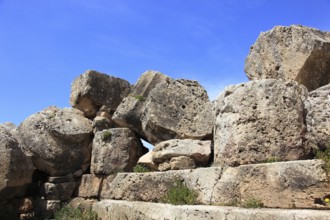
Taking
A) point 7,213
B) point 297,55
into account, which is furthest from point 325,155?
point 7,213

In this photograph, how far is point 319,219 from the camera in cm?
373

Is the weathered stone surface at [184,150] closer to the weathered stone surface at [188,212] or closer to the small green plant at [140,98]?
the weathered stone surface at [188,212]

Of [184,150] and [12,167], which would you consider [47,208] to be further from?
[184,150]

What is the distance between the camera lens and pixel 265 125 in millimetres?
5035

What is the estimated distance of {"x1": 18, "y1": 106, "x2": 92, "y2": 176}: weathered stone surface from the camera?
9.13 meters

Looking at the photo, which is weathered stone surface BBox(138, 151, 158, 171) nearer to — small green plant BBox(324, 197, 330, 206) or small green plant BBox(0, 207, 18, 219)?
small green plant BBox(324, 197, 330, 206)

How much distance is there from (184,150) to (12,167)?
422 centimetres

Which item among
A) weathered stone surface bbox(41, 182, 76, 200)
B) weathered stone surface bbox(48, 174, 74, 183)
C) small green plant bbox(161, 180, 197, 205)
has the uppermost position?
weathered stone surface bbox(48, 174, 74, 183)

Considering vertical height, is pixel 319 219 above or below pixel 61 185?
below

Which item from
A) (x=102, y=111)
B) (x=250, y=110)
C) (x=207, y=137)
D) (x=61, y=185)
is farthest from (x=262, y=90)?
(x=61, y=185)

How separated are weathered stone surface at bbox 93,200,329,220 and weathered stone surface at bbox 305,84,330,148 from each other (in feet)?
3.25

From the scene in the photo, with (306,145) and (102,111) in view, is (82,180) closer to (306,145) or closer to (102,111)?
(102,111)

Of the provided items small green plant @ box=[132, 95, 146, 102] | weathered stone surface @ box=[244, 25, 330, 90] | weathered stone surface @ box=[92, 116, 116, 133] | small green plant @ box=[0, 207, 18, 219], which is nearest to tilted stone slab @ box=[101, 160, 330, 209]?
weathered stone surface @ box=[244, 25, 330, 90]

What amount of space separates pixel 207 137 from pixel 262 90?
6.10 ft
